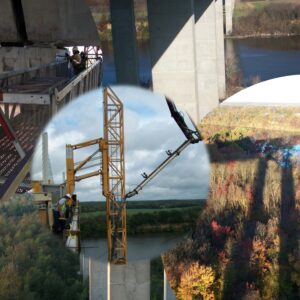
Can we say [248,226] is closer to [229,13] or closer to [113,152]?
[113,152]

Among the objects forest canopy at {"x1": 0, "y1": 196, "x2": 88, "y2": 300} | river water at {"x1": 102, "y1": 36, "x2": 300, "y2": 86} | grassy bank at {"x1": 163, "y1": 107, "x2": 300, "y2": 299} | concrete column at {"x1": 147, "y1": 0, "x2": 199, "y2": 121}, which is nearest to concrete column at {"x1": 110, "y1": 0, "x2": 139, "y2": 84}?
concrete column at {"x1": 147, "y1": 0, "x2": 199, "y2": 121}

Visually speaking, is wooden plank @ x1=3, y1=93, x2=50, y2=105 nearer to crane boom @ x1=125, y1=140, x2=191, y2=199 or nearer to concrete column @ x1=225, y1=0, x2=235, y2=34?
crane boom @ x1=125, y1=140, x2=191, y2=199

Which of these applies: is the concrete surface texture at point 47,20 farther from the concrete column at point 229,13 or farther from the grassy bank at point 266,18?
the grassy bank at point 266,18

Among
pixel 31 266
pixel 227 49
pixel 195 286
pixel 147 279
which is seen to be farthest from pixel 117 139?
pixel 227 49

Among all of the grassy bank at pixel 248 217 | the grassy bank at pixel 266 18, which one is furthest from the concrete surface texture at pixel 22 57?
the grassy bank at pixel 266 18

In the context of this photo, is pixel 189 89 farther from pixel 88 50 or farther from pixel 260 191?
pixel 260 191
